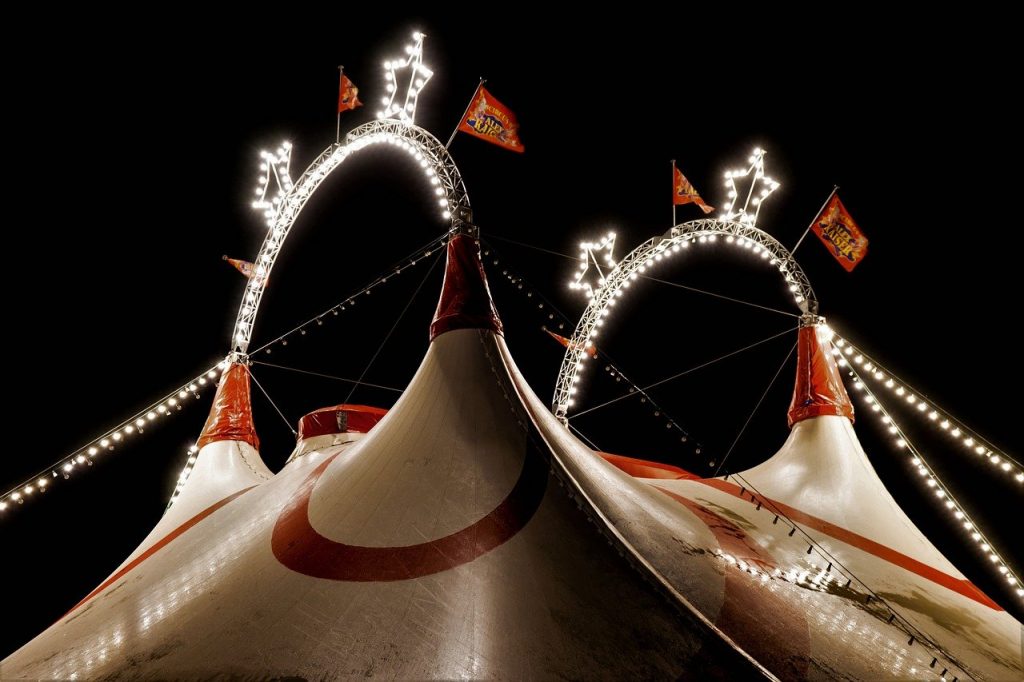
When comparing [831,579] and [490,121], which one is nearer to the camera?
[831,579]

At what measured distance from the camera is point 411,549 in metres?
2.04

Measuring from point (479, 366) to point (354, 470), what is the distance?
0.82 m

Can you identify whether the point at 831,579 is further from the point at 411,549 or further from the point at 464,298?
the point at 464,298

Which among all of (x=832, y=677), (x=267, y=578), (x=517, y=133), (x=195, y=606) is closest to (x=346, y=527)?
(x=267, y=578)

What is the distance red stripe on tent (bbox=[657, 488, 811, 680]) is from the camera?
189 cm

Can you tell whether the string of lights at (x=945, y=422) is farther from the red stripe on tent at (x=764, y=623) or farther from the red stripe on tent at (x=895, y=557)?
the red stripe on tent at (x=764, y=623)

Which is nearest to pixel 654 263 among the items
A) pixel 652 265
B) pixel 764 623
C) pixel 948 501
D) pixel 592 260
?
pixel 652 265

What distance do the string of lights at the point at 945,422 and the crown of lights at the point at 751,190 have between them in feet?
5.78

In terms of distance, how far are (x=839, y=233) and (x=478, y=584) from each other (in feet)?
20.7

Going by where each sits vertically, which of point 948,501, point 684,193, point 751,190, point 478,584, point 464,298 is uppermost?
point 751,190

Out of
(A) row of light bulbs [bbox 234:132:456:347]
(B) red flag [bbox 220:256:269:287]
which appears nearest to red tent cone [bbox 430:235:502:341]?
(A) row of light bulbs [bbox 234:132:456:347]

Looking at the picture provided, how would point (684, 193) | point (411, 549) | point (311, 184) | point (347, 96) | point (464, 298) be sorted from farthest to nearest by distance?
1. point (684, 193)
2. point (311, 184)
3. point (347, 96)
4. point (464, 298)
5. point (411, 549)

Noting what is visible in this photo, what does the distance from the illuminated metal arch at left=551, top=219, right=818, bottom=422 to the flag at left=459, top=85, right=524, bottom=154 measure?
7.96 feet

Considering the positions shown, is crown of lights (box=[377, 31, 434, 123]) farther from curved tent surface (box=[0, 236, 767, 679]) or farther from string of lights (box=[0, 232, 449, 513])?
curved tent surface (box=[0, 236, 767, 679])
